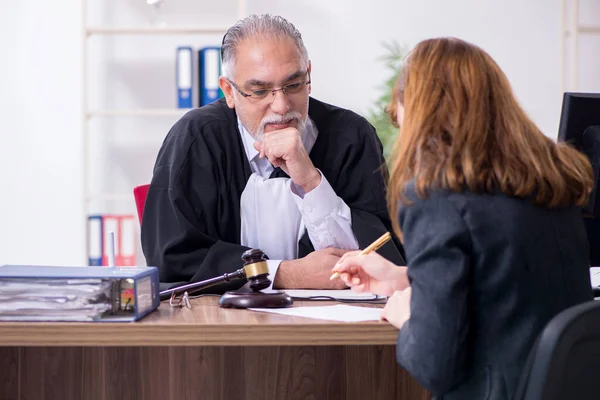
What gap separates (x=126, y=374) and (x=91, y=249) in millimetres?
2607

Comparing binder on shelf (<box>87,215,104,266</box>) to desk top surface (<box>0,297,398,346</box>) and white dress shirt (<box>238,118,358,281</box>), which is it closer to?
white dress shirt (<box>238,118,358,281</box>)

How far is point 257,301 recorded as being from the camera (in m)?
1.56

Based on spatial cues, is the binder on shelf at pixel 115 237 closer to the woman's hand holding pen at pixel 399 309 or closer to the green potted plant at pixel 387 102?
the green potted plant at pixel 387 102

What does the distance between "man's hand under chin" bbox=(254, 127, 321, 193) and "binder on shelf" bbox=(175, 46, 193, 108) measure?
2.34 metres

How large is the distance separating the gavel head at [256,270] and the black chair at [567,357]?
728mm

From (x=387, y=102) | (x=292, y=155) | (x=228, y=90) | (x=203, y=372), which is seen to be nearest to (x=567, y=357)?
(x=203, y=372)

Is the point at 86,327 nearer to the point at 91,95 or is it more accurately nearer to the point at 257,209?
the point at 257,209

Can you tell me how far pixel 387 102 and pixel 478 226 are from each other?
11.3 feet

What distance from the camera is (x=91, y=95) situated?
4738 millimetres

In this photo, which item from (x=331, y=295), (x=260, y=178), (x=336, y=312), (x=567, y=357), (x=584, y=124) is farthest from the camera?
(x=260, y=178)

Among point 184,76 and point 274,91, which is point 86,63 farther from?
point 274,91

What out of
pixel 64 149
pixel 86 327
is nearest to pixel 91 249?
pixel 64 149

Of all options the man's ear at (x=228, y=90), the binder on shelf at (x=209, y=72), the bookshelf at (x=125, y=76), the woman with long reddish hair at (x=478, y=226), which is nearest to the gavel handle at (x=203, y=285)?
the woman with long reddish hair at (x=478, y=226)

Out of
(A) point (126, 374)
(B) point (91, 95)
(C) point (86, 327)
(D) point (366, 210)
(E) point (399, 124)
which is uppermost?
(B) point (91, 95)
